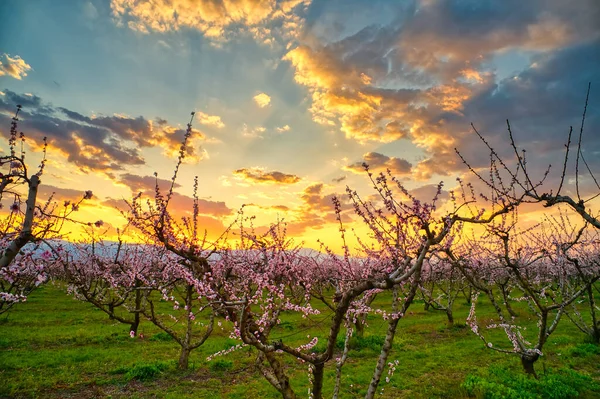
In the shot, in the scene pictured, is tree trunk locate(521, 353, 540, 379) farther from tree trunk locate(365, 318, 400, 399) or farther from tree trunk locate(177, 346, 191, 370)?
tree trunk locate(177, 346, 191, 370)

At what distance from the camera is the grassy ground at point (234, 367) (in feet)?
39.1

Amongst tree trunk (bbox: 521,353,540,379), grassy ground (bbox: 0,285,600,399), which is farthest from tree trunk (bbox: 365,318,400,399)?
tree trunk (bbox: 521,353,540,379)

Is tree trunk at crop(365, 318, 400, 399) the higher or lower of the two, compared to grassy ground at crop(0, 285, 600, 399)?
higher

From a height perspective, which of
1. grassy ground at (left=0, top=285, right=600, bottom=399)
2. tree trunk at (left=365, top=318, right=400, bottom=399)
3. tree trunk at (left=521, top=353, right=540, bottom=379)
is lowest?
grassy ground at (left=0, top=285, right=600, bottom=399)

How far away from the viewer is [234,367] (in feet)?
50.8


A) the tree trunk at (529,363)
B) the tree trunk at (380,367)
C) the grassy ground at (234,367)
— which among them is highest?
the tree trunk at (380,367)

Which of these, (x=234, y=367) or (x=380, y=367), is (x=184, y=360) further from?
(x=380, y=367)

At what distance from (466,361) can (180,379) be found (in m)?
12.7

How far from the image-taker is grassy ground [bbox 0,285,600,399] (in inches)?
470

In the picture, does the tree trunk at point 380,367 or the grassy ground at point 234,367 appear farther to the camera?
the grassy ground at point 234,367

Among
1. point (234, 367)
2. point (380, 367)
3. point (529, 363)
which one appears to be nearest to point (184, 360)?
point (234, 367)

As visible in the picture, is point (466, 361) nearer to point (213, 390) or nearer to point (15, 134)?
point (213, 390)

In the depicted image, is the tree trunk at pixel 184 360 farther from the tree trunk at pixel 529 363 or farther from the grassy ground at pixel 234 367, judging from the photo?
the tree trunk at pixel 529 363

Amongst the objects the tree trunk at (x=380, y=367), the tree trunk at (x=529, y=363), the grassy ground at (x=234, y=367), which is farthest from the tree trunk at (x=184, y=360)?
the tree trunk at (x=529, y=363)
